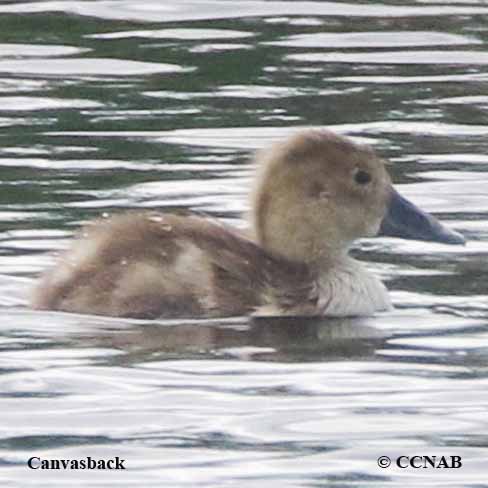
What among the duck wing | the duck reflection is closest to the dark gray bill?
the duck wing

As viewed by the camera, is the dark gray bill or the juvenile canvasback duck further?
the dark gray bill

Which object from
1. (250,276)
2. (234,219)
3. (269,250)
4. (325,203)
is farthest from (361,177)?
(234,219)

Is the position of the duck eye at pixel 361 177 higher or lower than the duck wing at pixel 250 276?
higher

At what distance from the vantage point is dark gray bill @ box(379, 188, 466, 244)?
465 inches

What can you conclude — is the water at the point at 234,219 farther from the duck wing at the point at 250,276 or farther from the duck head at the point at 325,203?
the duck head at the point at 325,203

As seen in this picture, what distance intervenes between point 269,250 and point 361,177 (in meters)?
0.52

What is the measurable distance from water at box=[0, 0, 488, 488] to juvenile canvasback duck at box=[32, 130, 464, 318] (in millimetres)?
108

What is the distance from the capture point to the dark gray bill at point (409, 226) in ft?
38.7

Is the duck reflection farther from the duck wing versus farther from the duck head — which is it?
the duck head

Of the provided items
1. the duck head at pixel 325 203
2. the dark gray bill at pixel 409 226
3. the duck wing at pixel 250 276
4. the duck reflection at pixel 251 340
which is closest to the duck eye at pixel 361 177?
the duck head at pixel 325 203

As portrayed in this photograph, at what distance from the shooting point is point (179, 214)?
38.8ft

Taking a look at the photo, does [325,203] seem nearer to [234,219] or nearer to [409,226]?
[409,226]

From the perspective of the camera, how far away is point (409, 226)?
11812 mm

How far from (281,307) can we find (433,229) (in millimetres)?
874
